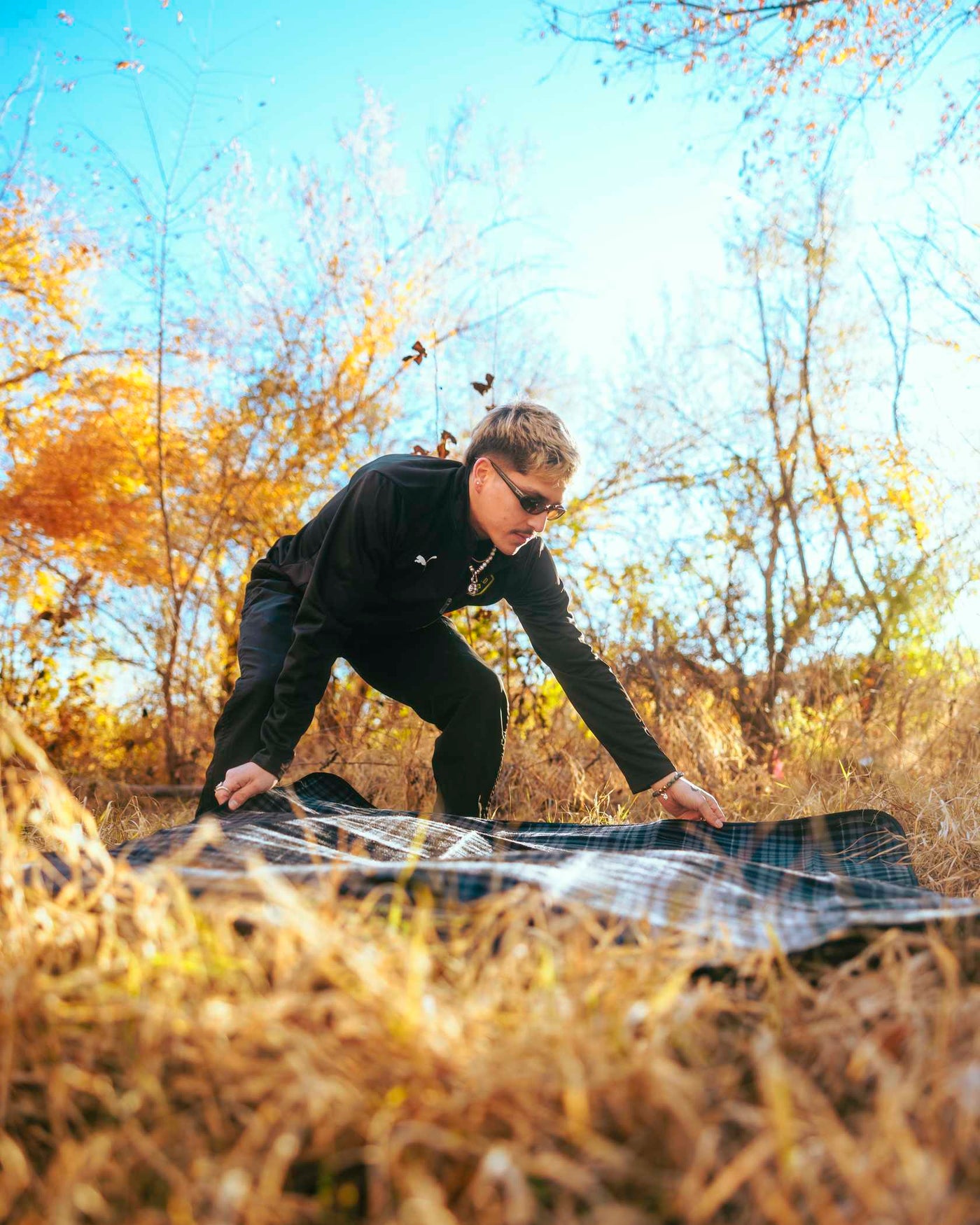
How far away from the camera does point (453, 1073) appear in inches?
33.0

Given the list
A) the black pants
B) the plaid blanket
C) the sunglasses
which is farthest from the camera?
the black pants

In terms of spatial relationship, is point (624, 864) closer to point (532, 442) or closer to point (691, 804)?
point (691, 804)

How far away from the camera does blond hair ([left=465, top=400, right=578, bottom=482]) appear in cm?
249

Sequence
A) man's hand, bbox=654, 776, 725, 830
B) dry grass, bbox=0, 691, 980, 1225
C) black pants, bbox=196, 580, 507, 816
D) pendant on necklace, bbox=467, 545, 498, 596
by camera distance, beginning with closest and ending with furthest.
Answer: dry grass, bbox=0, 691, 980, 1225 → man's hand, bbox=654, 776, 725, 830 → pendant on necklace, bbox=467, 545, 498, 596 → black pants, bbox=196, 580, 507, 816

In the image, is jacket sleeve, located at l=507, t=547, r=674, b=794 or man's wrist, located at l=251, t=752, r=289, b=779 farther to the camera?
jacket sleeve, located at l=507, t=547, r=674, b=794

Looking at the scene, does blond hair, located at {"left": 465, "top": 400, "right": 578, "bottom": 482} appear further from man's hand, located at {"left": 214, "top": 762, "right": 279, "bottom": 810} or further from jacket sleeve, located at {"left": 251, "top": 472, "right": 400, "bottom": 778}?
man's hand, located at {"left": 214, "top": 762, "right": 279, "bottom": 810}

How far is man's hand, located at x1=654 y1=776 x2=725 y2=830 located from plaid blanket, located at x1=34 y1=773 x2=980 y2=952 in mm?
46

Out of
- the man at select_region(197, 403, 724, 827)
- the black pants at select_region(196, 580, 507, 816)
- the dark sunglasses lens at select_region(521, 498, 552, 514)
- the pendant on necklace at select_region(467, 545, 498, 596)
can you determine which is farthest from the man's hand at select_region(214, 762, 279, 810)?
the dark sunglasses lens at select_region(521, 498, 552, 514)

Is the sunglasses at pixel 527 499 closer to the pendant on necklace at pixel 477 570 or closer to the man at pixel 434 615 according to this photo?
the man at pixel 434 615

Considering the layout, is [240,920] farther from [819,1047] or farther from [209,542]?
[209,542]

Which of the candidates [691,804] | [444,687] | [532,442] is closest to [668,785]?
[691,804]

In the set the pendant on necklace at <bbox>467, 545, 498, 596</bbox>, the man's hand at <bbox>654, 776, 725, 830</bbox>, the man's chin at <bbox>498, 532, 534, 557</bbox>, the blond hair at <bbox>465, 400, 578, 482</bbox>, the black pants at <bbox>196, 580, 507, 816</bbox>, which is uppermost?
the blond hair at <bbox>465, 400, 578, 482</bbox>

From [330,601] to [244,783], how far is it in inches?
21.3

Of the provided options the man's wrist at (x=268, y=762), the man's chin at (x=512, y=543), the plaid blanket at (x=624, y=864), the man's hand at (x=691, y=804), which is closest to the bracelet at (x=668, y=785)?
the man's hand at (x=691, y=804)
